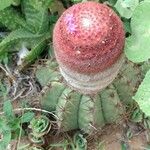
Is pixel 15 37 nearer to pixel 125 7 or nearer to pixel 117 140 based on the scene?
pixel 125 7

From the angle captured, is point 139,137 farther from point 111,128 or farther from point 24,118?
point 24,118

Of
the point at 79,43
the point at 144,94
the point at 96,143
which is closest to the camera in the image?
the point at 79,43

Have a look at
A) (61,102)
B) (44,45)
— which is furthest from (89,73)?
(44,45)

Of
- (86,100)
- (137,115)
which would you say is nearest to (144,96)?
(86,100)

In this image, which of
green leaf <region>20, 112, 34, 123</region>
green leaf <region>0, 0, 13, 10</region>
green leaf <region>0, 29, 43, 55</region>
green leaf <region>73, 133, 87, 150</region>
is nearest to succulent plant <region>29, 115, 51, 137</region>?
green leaf <region>20, 112, 34, 123</region>

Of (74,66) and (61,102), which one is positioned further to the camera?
(61,102)

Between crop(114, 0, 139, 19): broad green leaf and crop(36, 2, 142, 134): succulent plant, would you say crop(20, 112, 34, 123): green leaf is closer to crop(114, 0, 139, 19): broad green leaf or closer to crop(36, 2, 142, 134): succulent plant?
crop(36, 2, 142, 134): succulent plant

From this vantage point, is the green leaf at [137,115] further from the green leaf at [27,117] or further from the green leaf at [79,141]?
the green leaf at [27,117]
